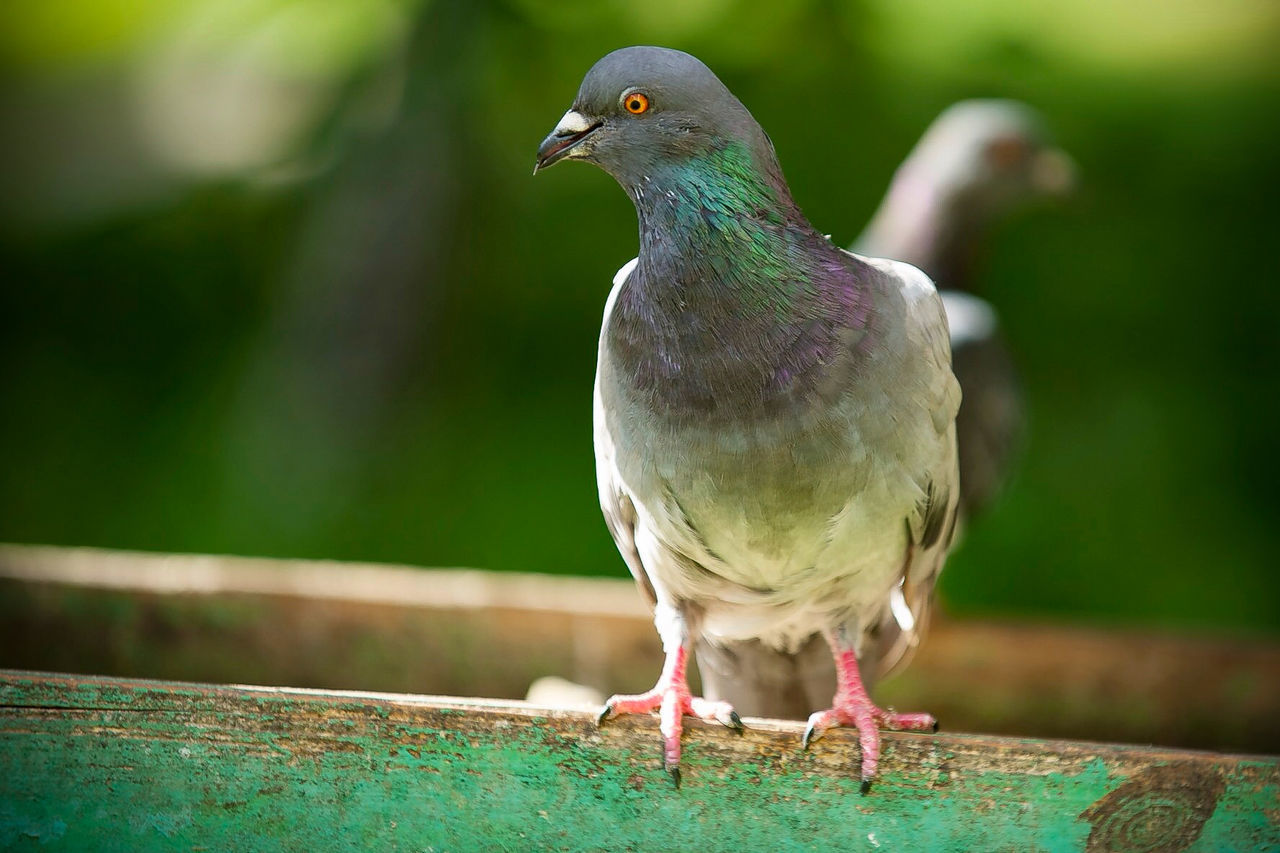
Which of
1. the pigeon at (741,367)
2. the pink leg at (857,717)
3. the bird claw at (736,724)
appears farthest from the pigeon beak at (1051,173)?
the bird claw at (736,724)

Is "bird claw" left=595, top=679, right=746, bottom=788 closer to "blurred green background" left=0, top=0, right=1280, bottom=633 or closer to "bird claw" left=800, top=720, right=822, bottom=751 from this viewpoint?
"bird claw" left=800, top=720, right=822, bottom=751

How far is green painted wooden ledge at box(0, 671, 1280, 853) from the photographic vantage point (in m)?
1.81

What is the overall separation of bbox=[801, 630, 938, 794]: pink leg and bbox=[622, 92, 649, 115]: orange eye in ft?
3.31

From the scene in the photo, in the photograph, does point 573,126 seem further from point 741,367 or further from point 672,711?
point 672,711

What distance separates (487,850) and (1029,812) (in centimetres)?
78

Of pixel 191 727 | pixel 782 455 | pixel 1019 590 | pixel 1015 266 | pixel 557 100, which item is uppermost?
pixel 557 100

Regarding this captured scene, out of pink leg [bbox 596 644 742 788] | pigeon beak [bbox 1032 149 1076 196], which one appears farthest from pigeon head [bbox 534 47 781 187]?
pigeon beak [bbox 1032 149 1076 196]

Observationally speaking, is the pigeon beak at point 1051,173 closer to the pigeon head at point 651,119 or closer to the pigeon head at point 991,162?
the pigeon head at point 991,162

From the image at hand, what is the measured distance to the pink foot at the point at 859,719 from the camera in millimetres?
1916

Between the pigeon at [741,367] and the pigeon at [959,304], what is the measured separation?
46 cm

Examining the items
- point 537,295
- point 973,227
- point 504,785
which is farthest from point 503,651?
point 537,295

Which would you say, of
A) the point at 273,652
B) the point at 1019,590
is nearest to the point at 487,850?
the point at 273,652

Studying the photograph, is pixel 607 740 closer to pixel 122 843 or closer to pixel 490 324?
pixel 122 843

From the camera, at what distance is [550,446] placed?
22.7 ft
